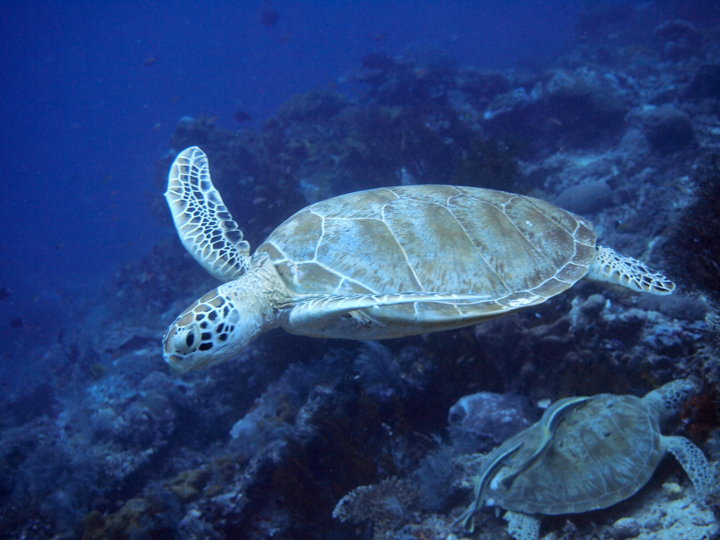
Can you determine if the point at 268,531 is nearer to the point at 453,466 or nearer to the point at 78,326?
the point at 453,466

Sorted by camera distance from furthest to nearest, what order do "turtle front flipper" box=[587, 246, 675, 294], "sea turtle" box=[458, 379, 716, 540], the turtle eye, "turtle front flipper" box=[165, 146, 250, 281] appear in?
"turtle front flipper" box=[165, 146, 250, 281] → "turtle front flipper" box=[587, 246, 675, 294] → the turtle eye → "sea turtle" box=[458, 379, 716, 540]

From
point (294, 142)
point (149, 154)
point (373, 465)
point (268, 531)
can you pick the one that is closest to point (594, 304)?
point (373, 465)

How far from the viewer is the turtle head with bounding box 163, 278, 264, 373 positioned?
9.41 feet

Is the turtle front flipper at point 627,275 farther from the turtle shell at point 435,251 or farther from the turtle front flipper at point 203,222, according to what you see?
the turtle front flipper at point 203,222

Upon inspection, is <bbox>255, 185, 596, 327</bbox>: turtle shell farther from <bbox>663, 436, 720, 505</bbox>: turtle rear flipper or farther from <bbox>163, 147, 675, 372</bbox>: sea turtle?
<bbox>663, 436, 720, 505</bbox>: turtle rear flipper

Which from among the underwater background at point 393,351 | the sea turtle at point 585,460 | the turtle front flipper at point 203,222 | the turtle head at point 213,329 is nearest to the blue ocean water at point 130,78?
the underwater background at point 393,351

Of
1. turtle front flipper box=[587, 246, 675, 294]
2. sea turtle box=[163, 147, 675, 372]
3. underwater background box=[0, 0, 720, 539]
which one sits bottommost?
underwater background box=[0, 0, 720, 539]

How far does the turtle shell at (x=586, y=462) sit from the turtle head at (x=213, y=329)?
7.44ft

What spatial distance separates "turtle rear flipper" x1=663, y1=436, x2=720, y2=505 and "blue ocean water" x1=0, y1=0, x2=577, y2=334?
3036 centimetres

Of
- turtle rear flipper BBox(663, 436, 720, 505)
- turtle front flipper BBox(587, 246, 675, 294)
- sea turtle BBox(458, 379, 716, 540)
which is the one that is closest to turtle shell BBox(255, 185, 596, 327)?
turtle front flipper BBox(587, 246, 675, 294)

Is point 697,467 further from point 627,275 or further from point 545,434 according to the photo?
point 627,275

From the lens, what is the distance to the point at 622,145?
33.3ft

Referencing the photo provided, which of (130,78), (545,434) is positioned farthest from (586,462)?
(130,78)

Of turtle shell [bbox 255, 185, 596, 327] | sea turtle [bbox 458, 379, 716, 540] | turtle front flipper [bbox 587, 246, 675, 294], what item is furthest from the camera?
turtle front flipper [bbox 587, 246, 675, 294]
